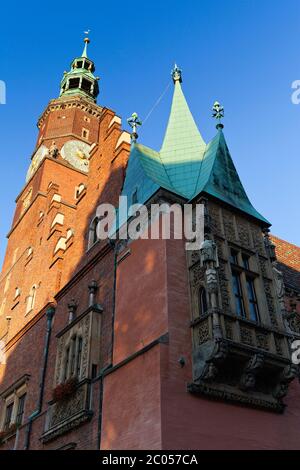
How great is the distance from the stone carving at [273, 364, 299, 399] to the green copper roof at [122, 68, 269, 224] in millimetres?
4463

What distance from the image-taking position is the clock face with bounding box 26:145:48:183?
29.1 meters

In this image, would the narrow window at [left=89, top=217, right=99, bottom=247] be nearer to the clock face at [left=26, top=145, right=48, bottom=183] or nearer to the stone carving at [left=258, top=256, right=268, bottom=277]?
the stone carving at [left=258, top=256, right=268, bottom=277]

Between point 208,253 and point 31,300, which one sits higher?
point 31,300

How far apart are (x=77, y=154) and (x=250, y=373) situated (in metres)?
21.2

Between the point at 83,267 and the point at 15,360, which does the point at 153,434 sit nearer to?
the point at 83,267

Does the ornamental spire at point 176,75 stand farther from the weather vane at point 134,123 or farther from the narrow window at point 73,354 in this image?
the narrow window at point 73,354

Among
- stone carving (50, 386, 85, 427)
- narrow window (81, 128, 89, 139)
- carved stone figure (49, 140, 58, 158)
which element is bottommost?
stone carving (50, 386, 85, 427)

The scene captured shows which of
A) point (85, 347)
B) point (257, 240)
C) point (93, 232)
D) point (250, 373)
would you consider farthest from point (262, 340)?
point (93, 232)

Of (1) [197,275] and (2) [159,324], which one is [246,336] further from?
(2) [159,324]

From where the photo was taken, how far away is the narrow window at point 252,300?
39.4 ft

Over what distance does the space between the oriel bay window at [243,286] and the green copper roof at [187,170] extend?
5.39 feet

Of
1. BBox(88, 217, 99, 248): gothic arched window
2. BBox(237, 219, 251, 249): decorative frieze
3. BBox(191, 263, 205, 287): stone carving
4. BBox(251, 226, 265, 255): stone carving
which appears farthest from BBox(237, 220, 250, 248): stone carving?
BBox(88, 217, 99, 248): gothic arched window

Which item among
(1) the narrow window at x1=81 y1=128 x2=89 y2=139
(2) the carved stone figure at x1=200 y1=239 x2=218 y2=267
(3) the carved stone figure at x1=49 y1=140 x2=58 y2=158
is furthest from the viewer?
(1) the narrow window at x1=81 y1=128 x2=89 y2=139

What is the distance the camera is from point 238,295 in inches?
473
